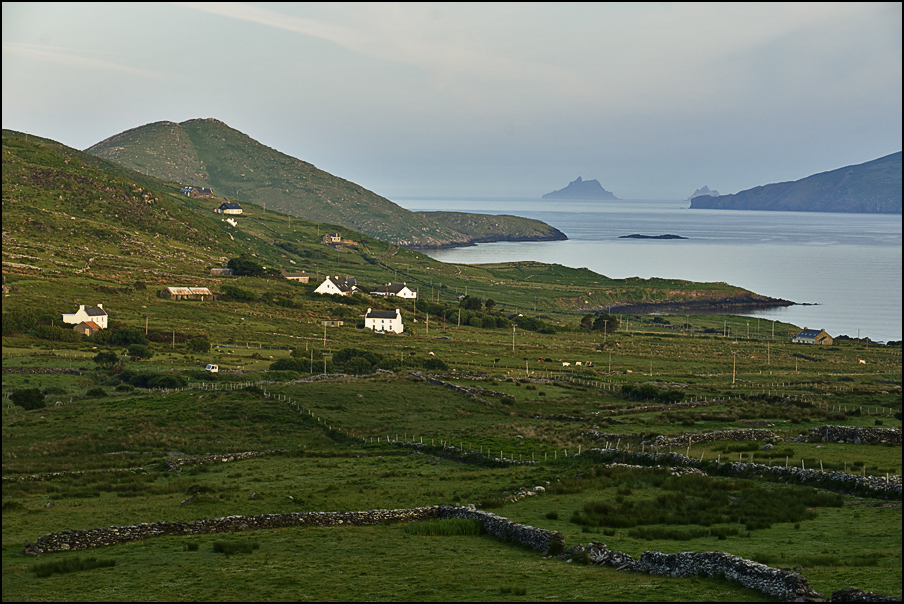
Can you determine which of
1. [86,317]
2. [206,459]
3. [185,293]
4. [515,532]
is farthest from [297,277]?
[515,532]

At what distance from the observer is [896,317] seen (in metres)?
160

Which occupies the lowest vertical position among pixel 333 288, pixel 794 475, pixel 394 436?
pixel 394 436

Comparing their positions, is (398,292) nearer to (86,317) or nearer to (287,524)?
(86,317)

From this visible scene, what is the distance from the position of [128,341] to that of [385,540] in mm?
76434

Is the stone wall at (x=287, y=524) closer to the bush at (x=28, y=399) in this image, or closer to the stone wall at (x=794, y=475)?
the stone wall at (x=794, y=475)

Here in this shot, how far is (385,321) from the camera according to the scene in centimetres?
11131

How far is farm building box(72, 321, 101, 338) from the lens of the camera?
9131cm

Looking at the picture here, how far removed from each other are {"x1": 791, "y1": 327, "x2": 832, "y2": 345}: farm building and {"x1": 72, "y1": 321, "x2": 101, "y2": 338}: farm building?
337ft

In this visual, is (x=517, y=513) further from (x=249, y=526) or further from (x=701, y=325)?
(x=701, y=325)

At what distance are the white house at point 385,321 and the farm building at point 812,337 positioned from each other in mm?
63747

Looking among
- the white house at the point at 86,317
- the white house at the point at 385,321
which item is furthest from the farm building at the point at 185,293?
the white house at the point at 385,321

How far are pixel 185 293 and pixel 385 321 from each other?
34.4m

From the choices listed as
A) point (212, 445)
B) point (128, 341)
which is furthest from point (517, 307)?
point (212, 445)

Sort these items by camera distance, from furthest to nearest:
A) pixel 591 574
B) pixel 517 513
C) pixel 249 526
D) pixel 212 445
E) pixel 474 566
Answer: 1. pixel 212 445
2. pixel 517 513
3. pixel 249 526
4. pixel 474 566
5. pixel 591 574
